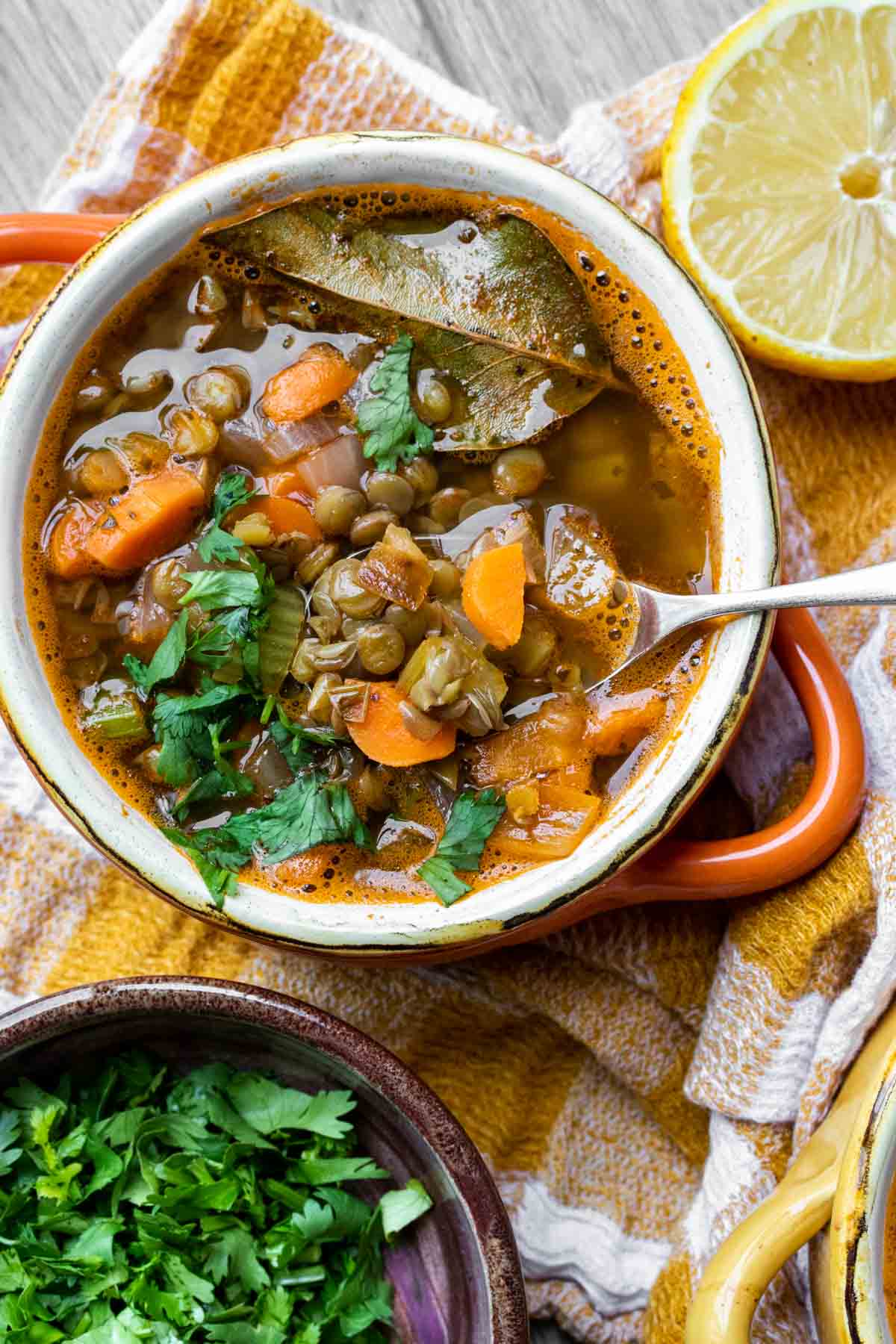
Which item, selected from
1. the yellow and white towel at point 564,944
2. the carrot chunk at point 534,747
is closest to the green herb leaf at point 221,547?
the carrot chunk at point 534,747

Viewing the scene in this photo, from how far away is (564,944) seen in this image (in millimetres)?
2250

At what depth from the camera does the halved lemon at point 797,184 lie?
2107 mm

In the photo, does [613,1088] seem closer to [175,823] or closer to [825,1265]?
[825,1265]

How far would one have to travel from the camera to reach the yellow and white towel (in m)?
2.24

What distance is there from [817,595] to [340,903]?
0.77 meters

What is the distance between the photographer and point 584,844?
6.19 feet

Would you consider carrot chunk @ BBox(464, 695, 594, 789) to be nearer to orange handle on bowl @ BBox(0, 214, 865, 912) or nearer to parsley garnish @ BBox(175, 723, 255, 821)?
orange handle on bowl @ BBox(0, 214, 865, 912)

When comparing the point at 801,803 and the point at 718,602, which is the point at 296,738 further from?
the point at 801,803

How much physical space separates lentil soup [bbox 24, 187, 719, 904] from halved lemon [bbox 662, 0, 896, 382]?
0.95 feet

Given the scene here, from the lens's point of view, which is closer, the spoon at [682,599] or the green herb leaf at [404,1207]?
the spoon at [682,599]

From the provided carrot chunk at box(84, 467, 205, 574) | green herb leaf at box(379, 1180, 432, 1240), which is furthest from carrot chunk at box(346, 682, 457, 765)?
green herb leaf at box(379, 1180, 432, 1240)

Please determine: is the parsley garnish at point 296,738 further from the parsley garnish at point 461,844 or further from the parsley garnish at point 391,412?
the parsley garnish at point 391,412

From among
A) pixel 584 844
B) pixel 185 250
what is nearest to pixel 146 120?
pixel 185 250

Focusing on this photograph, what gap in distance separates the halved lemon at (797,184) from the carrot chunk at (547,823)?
2.51 feet
